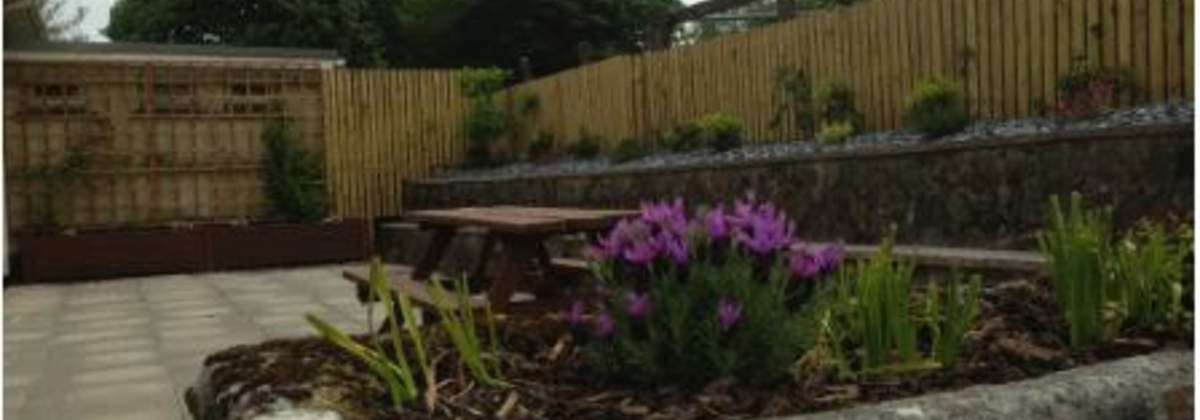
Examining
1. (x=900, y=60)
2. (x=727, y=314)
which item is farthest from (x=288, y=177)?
(x=727, y=314)

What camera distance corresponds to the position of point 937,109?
7477 mm

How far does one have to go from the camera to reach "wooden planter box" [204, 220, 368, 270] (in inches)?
512

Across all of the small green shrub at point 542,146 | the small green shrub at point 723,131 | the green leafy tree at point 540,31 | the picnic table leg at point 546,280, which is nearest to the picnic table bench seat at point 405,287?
the picnic table leg at point 546,280

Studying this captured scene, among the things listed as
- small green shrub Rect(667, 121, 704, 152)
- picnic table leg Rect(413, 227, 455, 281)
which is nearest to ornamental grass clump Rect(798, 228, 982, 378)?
picnic table leg Rect(413, 227, 455, 281)

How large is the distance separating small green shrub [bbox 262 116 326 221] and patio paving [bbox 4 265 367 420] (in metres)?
1.10

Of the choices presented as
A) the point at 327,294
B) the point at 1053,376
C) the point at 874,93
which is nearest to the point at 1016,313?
the point at 1053,376

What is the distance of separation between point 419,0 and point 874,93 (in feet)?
79.0

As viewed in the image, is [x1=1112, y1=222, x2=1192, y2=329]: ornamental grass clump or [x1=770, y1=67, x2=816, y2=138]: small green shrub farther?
[x1=770, y1=67, x2=816, y2=138]: small green shrub

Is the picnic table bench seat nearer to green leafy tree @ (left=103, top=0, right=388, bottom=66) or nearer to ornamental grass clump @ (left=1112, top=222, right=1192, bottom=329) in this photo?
ornamental grass clump @ (left=1112, top=222, right=1192, bottom=329)

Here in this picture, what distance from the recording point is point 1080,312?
2857 mm

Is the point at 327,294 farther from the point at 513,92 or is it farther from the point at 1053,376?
the point at 1053,376

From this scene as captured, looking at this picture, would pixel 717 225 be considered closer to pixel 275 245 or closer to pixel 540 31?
pixel 275 245

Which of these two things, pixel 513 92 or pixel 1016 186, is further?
pixel 513 92

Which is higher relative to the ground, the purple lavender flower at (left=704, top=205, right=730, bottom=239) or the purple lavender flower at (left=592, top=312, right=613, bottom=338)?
the purple lavender flower at (left=704, top=205, right=730, bottom=239)
